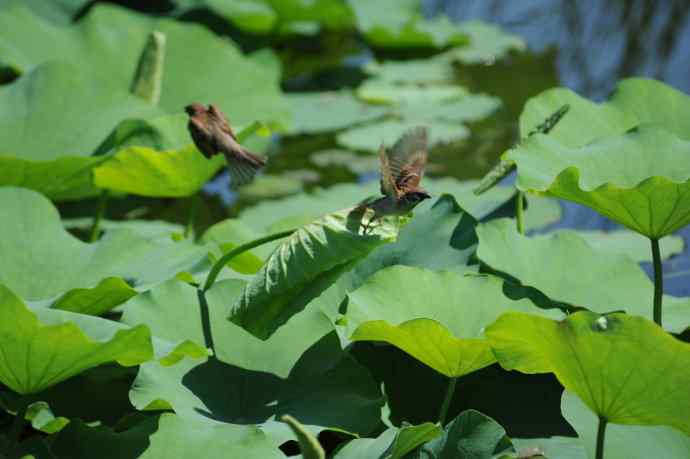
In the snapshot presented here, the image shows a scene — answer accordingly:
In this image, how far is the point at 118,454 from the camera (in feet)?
3.42

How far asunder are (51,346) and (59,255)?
16.7 inches

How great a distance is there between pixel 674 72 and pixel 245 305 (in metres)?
2.12

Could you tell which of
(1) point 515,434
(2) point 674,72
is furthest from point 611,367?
(2) point 674,72

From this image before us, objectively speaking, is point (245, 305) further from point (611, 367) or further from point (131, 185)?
point (131, 185)

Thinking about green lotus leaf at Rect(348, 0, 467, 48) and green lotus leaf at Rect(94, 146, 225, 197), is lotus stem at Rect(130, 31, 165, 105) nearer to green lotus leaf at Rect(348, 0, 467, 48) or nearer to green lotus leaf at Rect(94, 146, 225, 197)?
green lotus leaf at Rect(94, 146, 225, 197)

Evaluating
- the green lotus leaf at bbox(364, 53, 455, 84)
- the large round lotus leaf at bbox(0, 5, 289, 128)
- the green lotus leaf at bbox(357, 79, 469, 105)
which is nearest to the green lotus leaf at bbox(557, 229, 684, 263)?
the large round lotus leaf at bbox(0, 5, 289, 128)

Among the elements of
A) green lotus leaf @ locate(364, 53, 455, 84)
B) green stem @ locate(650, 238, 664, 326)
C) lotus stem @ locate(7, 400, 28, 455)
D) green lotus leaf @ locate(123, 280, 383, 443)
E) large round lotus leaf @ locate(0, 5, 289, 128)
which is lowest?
green lotus leaf @ locate(364, 53, 455, 84)

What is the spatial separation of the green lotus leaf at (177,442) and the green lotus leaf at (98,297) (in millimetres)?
196

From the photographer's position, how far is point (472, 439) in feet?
3.30

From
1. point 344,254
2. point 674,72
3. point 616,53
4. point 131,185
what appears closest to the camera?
point 344,254

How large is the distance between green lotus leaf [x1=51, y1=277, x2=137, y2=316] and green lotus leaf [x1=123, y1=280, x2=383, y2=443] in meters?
0.03

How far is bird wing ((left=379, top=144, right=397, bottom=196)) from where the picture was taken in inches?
42.4

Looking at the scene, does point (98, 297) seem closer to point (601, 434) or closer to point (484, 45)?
point (601, 434)

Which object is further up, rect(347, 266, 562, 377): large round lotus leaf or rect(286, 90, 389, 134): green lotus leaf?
rect(347, 266, 562, 377): large round lotus leaf
